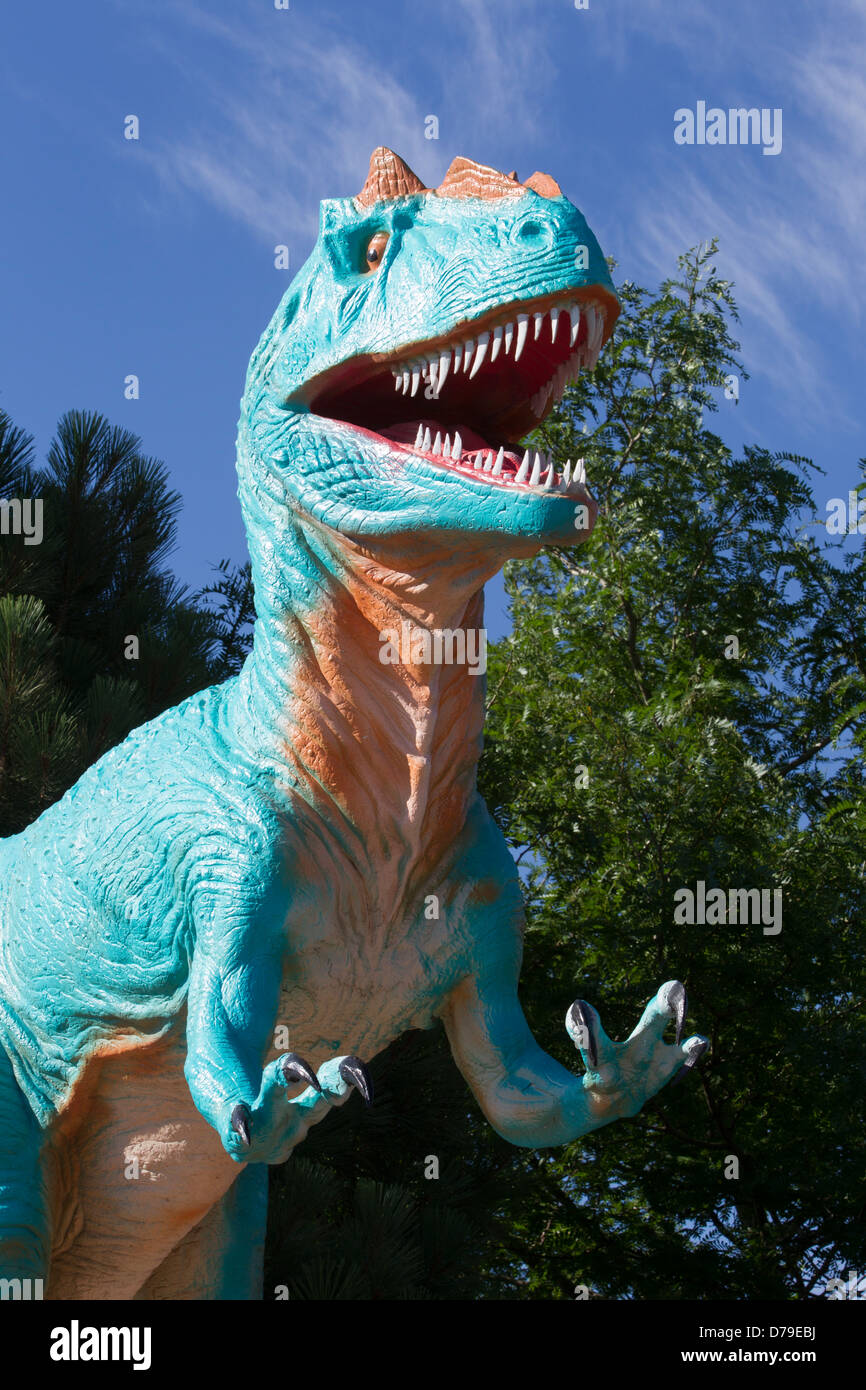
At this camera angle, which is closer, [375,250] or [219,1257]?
[375,250]

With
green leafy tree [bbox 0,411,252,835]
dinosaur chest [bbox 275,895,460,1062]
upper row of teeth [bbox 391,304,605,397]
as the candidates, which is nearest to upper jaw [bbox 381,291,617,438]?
upper row of teeth [bbox 391,304,605,397]

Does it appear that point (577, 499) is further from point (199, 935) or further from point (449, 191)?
point (199, 935)

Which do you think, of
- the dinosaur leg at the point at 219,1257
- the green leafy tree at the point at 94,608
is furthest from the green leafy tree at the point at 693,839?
the dinosaur leg at the point at 219,1257

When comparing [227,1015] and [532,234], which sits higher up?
[532,234]

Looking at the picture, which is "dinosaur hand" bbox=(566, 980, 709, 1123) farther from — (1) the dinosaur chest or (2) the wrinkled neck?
(2) the wrinkled neck

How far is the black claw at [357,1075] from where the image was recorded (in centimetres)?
296

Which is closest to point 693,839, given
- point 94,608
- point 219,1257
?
point 94,608

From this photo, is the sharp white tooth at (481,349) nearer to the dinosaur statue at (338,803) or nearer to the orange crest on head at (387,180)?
the dinosaur statue at (338,803)

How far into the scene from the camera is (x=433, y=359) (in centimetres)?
346

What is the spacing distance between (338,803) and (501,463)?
0.75 m

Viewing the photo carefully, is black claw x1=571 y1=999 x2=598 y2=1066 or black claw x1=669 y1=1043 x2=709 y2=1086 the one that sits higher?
black claw x1=571 y1=999 x2=598 y2=1066

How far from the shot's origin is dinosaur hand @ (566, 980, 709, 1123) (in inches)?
135

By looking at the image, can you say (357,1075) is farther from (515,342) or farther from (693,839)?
(693,839)

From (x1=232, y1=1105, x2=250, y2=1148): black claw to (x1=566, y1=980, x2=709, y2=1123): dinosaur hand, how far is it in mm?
674
